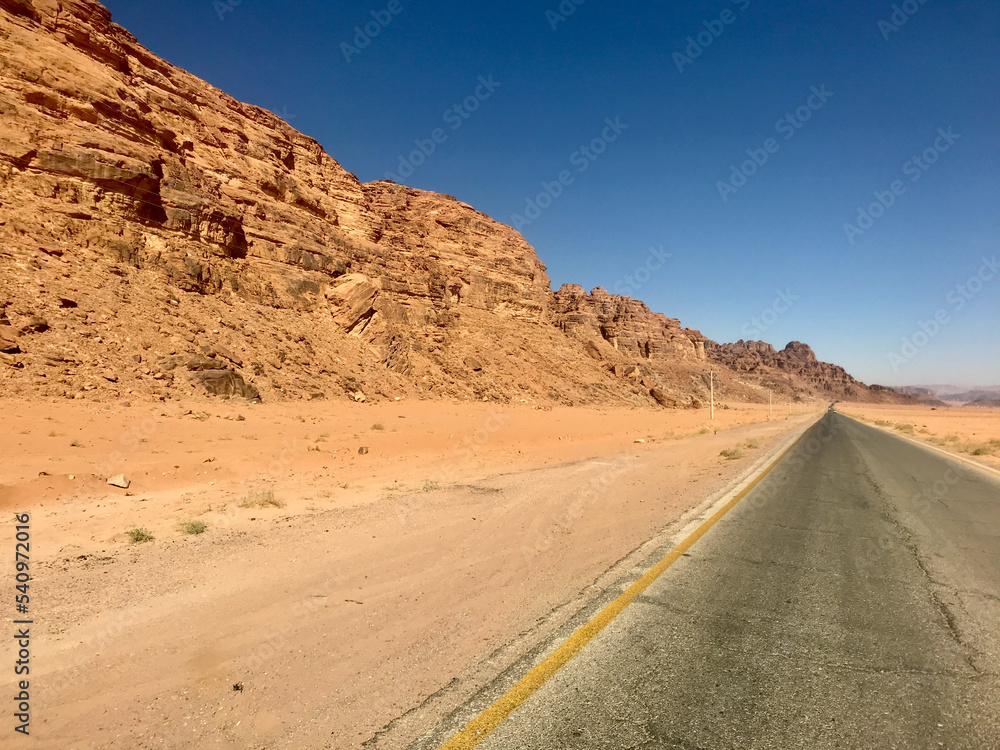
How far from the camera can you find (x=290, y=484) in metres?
10.6

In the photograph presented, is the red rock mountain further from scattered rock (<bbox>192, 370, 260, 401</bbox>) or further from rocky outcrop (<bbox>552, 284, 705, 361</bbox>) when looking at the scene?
rocky outcrop (<bbox>552, 284, 705, 361</bbox>)

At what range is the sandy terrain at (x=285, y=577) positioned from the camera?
2918 millimetres

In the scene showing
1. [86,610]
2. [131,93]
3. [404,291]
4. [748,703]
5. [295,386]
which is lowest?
[748,703]

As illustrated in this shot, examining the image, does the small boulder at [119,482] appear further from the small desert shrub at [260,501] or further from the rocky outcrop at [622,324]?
the rocky outcrop at [622,324]

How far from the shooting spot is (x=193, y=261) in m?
28.9

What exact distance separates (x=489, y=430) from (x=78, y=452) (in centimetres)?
1635

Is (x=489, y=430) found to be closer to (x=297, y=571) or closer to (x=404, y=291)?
(x=297, y=571)

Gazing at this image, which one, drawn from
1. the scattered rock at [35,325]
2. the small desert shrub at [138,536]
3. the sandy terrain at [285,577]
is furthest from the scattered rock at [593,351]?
the small desert shrub at [138,536]

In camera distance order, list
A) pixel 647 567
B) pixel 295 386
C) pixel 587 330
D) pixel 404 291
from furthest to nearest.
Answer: pixel 587 330 → pixel 404 291 → pixel 295 386 → pixel 647 567

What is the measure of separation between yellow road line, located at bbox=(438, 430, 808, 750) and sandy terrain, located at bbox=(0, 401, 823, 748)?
0.26 meters

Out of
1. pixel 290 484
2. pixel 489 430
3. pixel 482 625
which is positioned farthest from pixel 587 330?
pixel 482 625

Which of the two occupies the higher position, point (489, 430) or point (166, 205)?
point (166, 205)

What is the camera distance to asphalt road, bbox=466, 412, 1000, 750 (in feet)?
8.59

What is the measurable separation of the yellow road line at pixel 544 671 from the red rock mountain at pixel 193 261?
20082 mm
